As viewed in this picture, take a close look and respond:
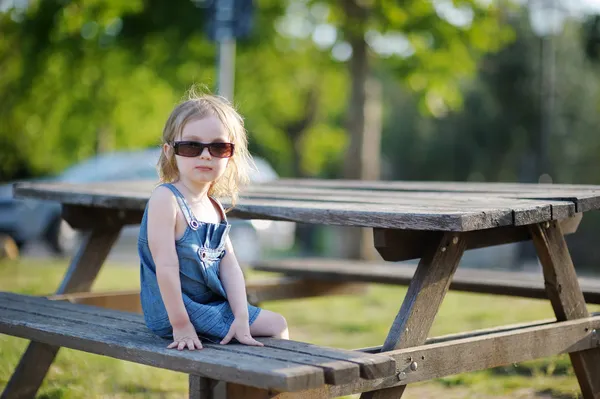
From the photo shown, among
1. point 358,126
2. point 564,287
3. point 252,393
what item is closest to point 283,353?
point 252,393

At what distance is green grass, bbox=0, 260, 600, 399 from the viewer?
5.35 metres

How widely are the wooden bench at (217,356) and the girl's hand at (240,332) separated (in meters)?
0.05

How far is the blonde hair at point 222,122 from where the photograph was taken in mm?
3490

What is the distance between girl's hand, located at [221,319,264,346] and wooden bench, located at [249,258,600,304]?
2.20m

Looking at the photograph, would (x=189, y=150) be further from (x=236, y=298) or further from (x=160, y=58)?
(x=160, y=58)

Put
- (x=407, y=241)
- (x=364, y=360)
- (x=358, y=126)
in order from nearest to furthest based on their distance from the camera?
(x=364, y=360), (x=407, y=241), (x=358, y=126)

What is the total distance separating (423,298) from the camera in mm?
3576

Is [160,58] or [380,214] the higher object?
[160,58]

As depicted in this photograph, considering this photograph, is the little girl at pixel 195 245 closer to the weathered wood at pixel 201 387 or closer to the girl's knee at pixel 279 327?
the girl's knee at pixel 279 327

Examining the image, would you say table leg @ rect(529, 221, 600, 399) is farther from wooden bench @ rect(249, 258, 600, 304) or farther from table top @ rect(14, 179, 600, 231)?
wooden bench @ rect(249, 258, 600, 304)

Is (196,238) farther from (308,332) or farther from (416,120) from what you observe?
(416,120)

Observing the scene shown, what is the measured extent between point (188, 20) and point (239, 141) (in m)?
11.1

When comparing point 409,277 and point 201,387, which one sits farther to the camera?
point 409,277

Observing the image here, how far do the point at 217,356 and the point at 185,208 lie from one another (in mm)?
590
